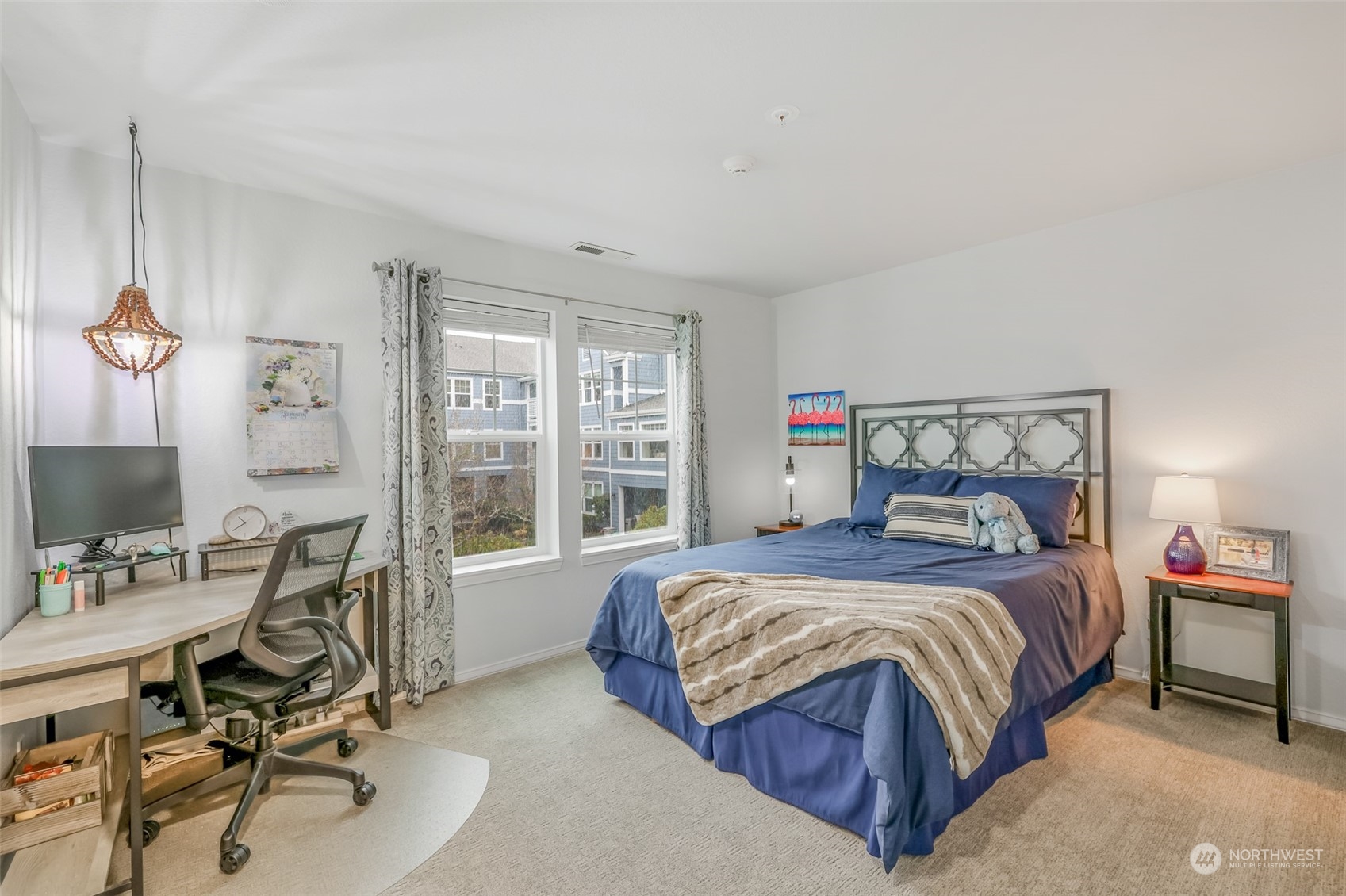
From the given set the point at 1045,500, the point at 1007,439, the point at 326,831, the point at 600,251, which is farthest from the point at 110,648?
the point at 1007,439

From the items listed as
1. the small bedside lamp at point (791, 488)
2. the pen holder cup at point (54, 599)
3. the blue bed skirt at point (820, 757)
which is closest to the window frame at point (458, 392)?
the pen holder cup at point (54, 599)

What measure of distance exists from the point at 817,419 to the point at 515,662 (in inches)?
114

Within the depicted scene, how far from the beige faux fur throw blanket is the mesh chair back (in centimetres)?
133

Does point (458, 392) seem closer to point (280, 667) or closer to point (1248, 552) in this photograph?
point (280, 667)

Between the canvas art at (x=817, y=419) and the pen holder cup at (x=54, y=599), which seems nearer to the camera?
the pen holder cup at (x=54, y=599)

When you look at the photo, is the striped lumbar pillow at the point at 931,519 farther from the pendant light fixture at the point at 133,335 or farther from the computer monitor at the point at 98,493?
the pendant light fixture at the point at 133,335

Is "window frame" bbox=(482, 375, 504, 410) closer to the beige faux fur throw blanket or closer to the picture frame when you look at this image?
Result: the beige faux fur throw blanket

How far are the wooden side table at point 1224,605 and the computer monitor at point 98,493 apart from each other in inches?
175

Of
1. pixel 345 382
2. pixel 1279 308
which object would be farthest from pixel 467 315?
pixel 1279 308

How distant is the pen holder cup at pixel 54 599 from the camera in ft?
6.83

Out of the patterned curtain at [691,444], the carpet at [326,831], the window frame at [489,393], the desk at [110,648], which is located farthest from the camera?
the patterned curtain at [691,444]

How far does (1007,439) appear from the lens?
389 centimetres

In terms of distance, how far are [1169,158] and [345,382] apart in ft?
13.3

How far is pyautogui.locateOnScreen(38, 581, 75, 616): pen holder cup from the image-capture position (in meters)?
2.08
